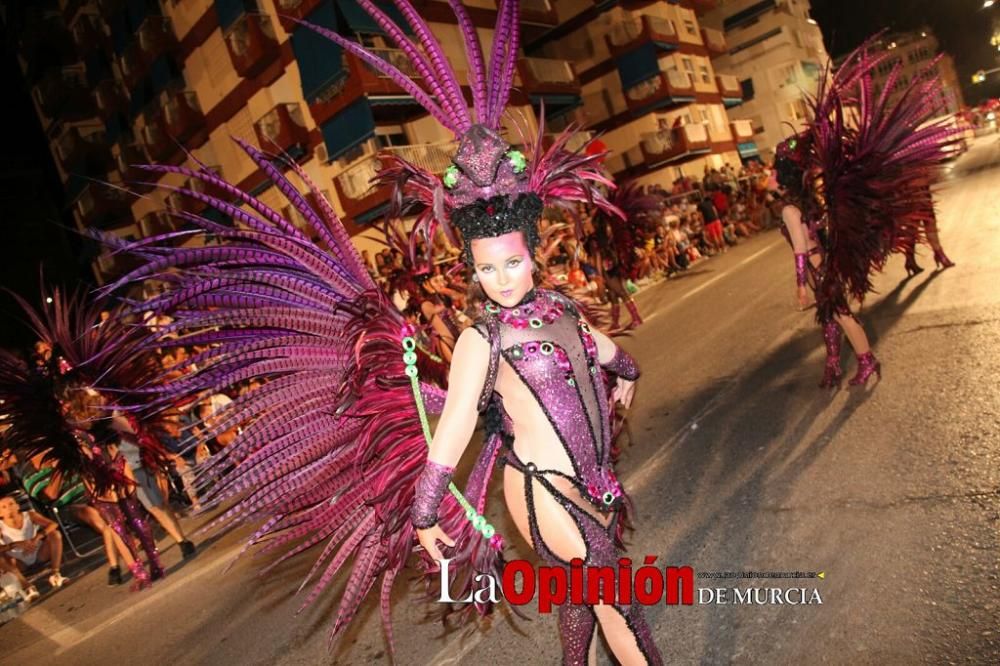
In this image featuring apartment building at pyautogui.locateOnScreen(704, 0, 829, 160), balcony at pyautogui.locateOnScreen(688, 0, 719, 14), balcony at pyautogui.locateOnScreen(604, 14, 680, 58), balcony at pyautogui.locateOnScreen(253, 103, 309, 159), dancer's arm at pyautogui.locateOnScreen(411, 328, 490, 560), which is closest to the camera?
dancer's arm at pyautogui.locateOnScreen(411, 328, 490, 560)

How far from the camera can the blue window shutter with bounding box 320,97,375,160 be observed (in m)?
18.0

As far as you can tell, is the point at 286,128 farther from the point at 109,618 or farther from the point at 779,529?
the point at 779,529

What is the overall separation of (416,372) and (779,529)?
7.63 feet

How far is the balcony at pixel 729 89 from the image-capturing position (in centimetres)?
3725

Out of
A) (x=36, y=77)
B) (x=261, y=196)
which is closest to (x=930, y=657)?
(x=261, y=196)

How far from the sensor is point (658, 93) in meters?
31.1

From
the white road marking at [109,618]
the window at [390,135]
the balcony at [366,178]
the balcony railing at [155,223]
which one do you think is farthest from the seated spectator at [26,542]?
the balcony railing at [155,223]

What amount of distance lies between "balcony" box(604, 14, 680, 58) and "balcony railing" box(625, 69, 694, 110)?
179 centimetres

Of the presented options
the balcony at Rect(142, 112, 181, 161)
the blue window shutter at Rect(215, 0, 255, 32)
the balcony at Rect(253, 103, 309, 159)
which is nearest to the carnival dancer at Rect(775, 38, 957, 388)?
the balcony at Rect(253, 103, 309, 159)

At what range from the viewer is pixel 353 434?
2617mm

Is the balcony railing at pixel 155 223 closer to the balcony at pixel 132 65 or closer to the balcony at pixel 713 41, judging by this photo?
the balcony at pixel 132 65

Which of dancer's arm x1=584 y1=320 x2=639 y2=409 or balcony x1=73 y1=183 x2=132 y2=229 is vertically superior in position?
balcony x1=73 y1=183 x2=132 y2=229

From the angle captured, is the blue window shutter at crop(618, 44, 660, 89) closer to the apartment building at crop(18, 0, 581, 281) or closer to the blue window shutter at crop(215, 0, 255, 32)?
the apartment building at crop(18, 0, 581, 281)

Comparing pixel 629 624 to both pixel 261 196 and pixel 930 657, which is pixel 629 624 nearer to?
pixel 930 657
